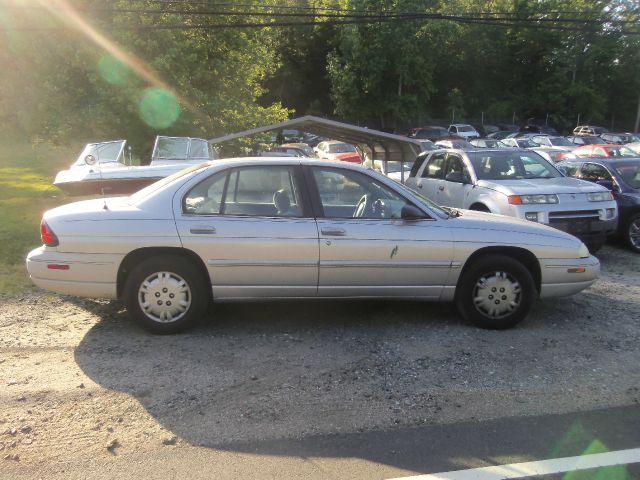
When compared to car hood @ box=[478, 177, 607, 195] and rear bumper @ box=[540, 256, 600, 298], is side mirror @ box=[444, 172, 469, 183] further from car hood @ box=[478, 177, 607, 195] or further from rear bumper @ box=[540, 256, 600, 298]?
rear bumper @ box=[540, 256, 600, 298]

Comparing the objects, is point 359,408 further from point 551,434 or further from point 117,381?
point 117,381

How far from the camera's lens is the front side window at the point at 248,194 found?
511 centimetres

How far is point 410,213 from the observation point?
5.11 meters

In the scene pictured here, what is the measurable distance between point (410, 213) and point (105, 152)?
25.4 ft

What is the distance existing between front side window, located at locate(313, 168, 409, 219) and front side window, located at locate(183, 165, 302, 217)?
0.31 m

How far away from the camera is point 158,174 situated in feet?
31.0

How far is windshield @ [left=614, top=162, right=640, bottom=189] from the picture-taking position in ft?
32.2

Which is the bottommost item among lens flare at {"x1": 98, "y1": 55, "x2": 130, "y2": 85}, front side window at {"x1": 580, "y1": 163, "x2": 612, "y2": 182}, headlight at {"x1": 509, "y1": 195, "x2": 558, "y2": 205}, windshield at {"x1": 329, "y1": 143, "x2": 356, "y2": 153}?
headlight at {"x1": 509, "y1": 195, "x2": 558, "y2": 205}

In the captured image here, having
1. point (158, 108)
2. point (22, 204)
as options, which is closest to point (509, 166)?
point (158, 108)

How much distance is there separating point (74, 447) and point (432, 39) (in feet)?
135

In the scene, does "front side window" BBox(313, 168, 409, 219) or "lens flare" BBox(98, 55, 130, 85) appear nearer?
"front side window" BBox(313, 168, 409, 219)

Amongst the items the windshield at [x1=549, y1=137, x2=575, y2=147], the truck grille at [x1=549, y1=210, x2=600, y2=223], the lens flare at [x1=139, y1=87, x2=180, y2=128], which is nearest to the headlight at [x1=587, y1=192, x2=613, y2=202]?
the truck grille at [x1=549, y1=210, x2=600, y2=223]

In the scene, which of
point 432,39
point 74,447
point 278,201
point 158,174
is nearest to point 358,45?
point 432,39

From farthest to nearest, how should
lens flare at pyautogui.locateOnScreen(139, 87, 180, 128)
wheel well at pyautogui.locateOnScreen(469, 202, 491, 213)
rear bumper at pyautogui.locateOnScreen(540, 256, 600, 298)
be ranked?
lens flare at pyautogui.locateOnScreen(139, 87, 180, 128) → wheel well at pyautogui.locateOnScreen(469, 202, 491, 213) → rear bumper at pyautogui.locateOnScreen(540, 256, 600, 298)
